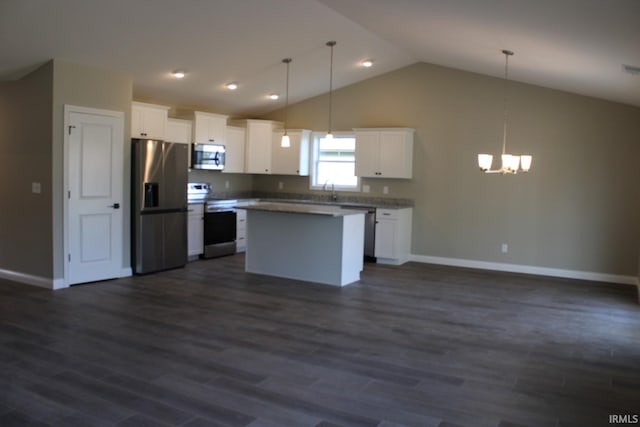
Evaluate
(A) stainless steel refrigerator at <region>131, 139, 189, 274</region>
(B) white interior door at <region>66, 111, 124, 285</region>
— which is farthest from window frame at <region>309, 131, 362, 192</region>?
(B) white interior door at <region>66, 111, 124, 285</region>

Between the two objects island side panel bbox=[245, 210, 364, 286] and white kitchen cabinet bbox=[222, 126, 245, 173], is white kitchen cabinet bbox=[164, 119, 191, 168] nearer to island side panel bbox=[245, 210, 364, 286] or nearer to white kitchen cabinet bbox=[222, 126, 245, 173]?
white kitchen cabinet bbox=[222, 126, 245, 173]

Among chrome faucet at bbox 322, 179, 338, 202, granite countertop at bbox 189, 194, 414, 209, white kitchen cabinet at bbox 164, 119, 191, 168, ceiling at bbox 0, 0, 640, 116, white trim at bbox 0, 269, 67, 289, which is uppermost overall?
ceiling at bbox 0, 0, 640, 116

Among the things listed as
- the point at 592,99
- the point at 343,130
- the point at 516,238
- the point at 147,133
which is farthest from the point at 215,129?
the point at 592,99

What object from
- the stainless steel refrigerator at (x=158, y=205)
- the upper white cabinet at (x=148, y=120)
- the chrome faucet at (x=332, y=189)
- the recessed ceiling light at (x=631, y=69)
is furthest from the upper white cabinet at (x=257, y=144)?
the recessed ceiling light at (x=631, y=69)

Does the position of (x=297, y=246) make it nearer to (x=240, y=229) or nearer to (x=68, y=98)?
(x=240, y=229)

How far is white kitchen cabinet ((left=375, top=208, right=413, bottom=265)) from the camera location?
8078mm

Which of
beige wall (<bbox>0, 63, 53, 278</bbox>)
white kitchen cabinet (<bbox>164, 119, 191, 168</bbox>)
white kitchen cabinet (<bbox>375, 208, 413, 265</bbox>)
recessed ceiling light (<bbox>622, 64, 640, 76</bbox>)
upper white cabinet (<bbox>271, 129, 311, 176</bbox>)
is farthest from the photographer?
upper white cabinet (<bbox>271, 129, 311, 176</bbox>)

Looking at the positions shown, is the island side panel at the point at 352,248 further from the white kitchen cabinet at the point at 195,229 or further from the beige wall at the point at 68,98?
the beige wall at the point at 68,98

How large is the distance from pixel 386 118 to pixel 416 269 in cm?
264

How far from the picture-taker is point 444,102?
8.23 metres

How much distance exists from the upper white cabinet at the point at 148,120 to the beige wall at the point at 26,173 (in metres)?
1.25

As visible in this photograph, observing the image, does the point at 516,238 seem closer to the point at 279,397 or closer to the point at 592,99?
the point at 592,99

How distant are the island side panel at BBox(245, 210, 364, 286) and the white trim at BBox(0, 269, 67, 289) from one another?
2.39 meters
